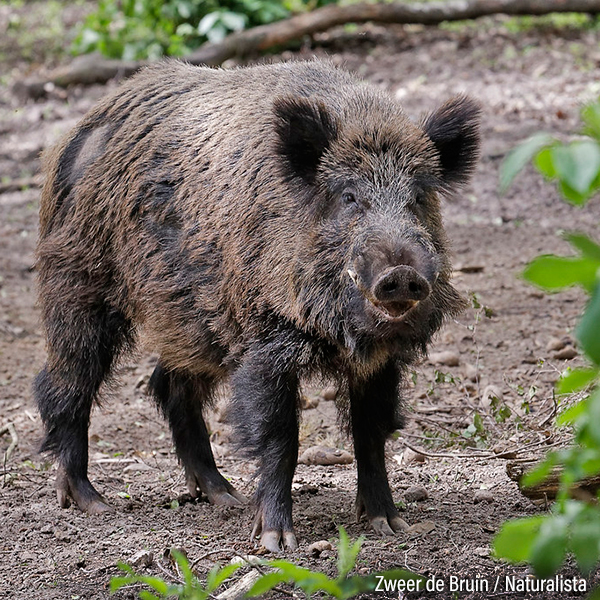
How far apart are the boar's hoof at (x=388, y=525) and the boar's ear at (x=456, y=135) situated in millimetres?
1630

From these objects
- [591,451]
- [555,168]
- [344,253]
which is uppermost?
[555,168]

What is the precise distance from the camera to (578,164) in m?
1.43

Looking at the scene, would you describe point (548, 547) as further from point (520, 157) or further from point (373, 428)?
point (373, 428)

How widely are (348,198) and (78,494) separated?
2.38m

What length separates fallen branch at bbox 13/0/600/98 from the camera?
1282cm

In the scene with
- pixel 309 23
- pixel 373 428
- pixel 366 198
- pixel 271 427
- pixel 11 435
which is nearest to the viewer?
pixel 366 198

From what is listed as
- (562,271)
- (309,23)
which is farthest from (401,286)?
(309,23)

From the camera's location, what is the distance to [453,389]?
21.2ft

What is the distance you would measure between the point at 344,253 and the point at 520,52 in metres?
9.51

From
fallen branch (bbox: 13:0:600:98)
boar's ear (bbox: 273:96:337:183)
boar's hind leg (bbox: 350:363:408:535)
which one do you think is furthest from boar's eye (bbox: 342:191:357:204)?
fallen branch (bbox: 13:0:600:98)

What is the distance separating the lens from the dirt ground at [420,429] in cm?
409

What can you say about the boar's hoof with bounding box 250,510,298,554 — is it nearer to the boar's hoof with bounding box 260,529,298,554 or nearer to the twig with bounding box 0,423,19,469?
the boar's hoof with bounding box 260,529,298,554

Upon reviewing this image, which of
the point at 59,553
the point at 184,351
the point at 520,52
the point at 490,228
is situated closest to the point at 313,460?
the point at 184,351

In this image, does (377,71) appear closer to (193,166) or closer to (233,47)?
(233,47)
